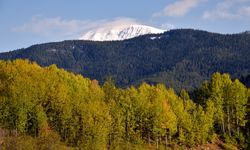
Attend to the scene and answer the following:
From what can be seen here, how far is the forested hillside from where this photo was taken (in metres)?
98.2

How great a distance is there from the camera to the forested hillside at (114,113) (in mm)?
98213

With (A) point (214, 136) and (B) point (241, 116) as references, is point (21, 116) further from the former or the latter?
(B) point (241, 116)

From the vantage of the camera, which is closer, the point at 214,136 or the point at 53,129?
the point at 53,129

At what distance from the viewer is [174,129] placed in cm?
10931

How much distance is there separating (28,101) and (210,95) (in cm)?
5038

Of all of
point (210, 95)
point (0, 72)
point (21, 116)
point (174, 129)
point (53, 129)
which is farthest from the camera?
point (210, 95)

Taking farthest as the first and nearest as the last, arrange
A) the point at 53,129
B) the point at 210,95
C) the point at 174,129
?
1. the point at 210,95
2. the point at 174,129
3. the point at 53,129

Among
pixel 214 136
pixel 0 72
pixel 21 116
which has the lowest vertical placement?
pixel 214 136

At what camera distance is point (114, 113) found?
346ft

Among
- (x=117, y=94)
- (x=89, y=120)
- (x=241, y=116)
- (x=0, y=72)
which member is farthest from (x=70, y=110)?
(x=241, y=116)

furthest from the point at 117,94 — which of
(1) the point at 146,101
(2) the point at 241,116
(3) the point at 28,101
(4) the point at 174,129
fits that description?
(2) the point at 241,116

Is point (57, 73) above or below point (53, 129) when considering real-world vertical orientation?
above

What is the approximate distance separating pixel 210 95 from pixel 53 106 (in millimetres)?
43769

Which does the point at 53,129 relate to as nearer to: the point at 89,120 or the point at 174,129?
the point at 89,120
